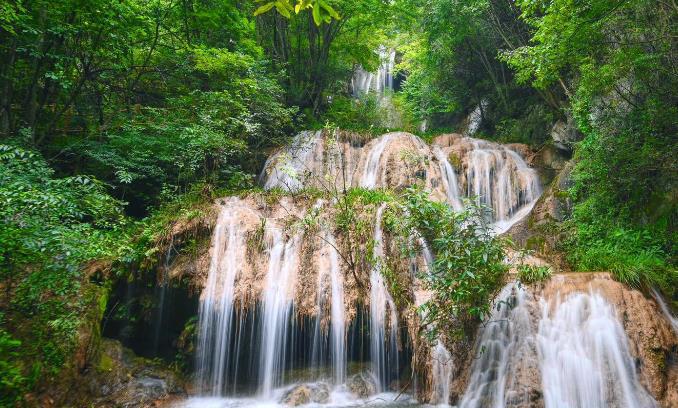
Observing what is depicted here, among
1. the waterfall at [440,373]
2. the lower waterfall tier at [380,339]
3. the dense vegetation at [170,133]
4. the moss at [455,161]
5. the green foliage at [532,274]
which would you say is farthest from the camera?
the moss at [455,161]

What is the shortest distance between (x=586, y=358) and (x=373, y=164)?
→ 286 inches

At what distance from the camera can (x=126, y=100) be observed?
10.4m

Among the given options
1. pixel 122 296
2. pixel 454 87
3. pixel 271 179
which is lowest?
pixel 122 296

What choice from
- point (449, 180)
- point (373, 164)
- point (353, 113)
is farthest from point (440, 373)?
point (353, 113)

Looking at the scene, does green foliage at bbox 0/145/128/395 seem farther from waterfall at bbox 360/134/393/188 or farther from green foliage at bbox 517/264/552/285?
waterfall at bbox 360/134/393/188

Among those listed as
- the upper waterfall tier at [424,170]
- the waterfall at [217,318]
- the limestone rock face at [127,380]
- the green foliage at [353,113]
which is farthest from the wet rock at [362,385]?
the green foliage at [353,113]

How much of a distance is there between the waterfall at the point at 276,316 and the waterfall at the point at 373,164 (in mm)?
4045

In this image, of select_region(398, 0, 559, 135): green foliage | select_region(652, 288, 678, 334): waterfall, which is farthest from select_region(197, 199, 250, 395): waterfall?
select_region(398, 0, 559, 135): green foliage

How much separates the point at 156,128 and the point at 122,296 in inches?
167

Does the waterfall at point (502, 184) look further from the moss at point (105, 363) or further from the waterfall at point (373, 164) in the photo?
the moss at point (105, 363)

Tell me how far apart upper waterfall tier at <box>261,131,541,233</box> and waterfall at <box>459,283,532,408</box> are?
169 inches

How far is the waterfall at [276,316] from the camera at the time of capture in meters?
6.50

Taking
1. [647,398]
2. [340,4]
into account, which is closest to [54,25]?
[340,4]

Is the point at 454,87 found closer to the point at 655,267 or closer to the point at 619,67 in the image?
the point at 619,67
